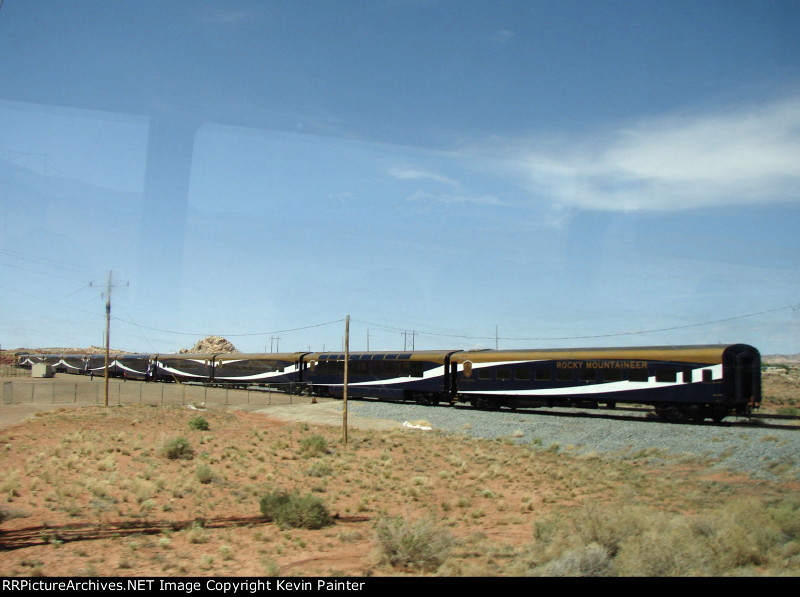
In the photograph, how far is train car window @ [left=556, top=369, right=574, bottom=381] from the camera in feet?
114

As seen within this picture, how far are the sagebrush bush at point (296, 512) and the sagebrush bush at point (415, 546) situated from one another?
4052 millimetres

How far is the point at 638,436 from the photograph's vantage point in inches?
1106

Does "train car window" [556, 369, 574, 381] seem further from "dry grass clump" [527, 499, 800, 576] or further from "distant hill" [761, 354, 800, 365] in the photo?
"distant hill" [761, 354, 800, 365]

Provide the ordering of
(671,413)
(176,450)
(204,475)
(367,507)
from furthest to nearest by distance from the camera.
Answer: (671,413) < (176,450) < (204,475) < (367,507)

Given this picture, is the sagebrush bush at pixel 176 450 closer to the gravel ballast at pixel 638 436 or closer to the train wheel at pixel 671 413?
the gravel ballast at pixel 638 436

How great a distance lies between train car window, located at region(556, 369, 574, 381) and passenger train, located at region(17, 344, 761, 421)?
55 mm

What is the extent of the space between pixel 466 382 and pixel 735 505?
88.9 ft

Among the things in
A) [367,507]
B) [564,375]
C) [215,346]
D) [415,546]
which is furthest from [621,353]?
[215,346]

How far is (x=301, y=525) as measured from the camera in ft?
55.8

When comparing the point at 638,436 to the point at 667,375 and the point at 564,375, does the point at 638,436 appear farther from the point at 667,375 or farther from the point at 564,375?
the point at 564,375

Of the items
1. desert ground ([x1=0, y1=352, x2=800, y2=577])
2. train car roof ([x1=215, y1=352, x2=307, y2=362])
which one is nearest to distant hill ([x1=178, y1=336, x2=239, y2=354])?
train car roof ([x1=215, y1=352, x2=307, y2=362])

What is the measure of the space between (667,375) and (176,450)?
74.2ft

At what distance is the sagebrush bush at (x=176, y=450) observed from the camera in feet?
88.0
